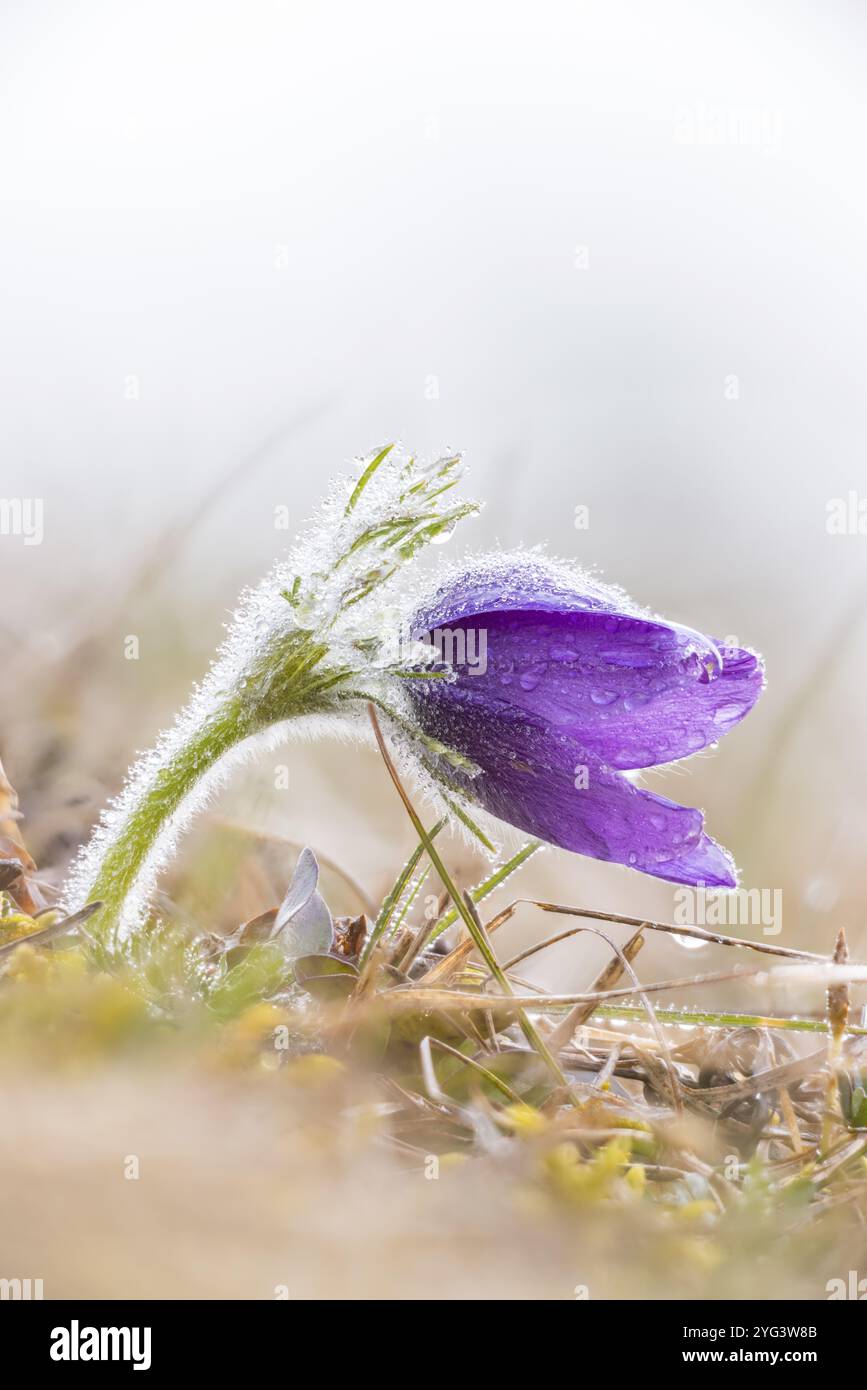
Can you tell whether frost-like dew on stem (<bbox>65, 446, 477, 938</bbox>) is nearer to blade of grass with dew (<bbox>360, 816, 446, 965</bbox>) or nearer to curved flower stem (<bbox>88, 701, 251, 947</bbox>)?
curved flower stem (<bbox>88, 701, 251, 947</bbox>)

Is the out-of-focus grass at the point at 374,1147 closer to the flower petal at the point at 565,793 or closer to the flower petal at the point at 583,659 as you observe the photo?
the flower petal at the point at 565,793

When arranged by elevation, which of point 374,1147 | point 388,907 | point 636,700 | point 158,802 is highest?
point 636,700

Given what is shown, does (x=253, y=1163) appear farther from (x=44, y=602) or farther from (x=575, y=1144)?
(x=44, y=602)

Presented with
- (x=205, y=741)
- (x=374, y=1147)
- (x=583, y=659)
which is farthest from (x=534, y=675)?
(x=374, y=1147)

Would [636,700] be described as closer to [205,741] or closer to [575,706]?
[575,706]

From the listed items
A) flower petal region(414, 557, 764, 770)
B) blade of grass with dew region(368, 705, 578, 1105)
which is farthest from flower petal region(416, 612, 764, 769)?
blade of grass with dew region(368, 705, 578, 1105)

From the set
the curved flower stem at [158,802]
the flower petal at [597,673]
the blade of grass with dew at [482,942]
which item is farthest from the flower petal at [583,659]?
the curved flower stem at [158,802]

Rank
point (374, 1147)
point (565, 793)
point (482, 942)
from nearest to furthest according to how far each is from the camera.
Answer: point (374, 1147) < point (482, 942) < point (565, 793)
